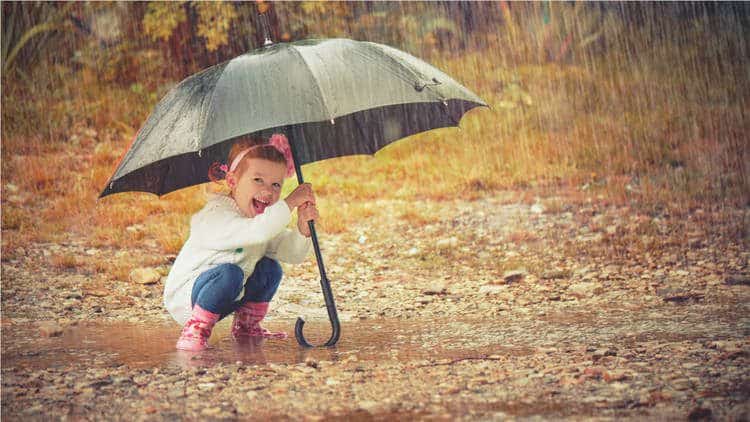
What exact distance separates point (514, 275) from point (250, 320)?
8.53ft

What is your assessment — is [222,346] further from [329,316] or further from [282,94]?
[282,94]

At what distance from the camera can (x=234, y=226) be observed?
13.8 ft

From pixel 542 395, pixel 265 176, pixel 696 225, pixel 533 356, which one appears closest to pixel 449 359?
pixel 533 356

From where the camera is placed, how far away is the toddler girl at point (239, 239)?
4.20 metres

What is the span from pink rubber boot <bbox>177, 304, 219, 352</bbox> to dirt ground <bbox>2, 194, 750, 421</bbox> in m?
0.06

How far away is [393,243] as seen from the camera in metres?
8.02

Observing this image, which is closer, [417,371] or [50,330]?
[417,371]

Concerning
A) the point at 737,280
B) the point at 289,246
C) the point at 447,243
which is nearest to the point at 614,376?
the point at 289,246

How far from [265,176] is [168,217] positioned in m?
4.73

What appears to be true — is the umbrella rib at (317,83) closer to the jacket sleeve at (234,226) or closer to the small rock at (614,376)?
the jacket sleeve at (234,226)

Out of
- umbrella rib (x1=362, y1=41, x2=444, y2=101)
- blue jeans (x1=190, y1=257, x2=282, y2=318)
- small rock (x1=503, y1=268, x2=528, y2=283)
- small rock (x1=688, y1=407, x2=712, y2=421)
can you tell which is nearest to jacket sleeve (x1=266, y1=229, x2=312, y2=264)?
blue jeans (x1=190, y1=257, x2=282, y2=318)

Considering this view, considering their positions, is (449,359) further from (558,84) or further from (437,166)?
(558,84)

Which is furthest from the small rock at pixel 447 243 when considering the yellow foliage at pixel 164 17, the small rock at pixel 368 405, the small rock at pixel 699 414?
the yellow foliage at pixel 164 17

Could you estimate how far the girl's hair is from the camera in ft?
14.2
